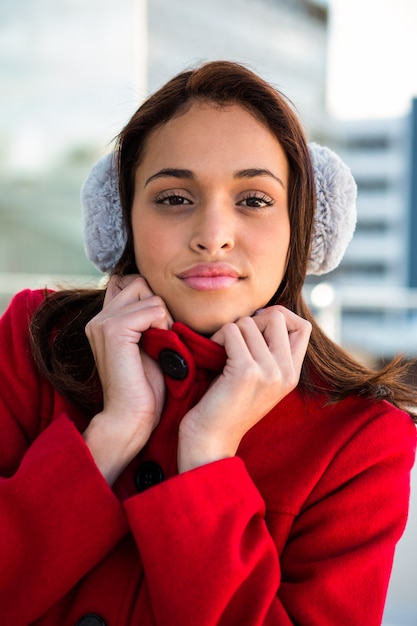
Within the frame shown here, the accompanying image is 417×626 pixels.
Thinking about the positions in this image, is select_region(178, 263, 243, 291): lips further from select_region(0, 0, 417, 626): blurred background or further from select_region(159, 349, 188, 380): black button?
select_region(0, 0, 417, 626): blurred background

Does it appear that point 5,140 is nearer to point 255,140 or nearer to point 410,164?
point 410,164

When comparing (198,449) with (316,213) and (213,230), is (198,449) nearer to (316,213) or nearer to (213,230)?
(213,230)

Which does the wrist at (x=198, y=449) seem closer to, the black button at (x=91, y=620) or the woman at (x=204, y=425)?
the woman at (x=204, y=425)

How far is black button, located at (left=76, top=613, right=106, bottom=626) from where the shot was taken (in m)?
0.94

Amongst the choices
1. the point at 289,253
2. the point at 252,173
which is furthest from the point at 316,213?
the point at 252,173

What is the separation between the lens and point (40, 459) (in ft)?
3.12

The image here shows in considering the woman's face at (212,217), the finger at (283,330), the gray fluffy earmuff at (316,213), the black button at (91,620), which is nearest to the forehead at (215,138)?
the woman's face at (212,217)

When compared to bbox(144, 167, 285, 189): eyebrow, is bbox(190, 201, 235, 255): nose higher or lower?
lower

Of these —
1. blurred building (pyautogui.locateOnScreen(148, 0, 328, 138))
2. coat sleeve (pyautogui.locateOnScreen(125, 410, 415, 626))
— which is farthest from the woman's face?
blurred building (pyautogui.locateOnScreen(148, 0, 328, 138))

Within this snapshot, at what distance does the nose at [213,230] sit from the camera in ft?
3.32

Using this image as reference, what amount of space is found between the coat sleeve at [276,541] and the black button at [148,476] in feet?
0.35

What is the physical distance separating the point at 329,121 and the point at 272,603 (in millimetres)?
34075

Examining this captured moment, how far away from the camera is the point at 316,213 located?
4.02 ft

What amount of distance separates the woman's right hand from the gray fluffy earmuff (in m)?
0.22
